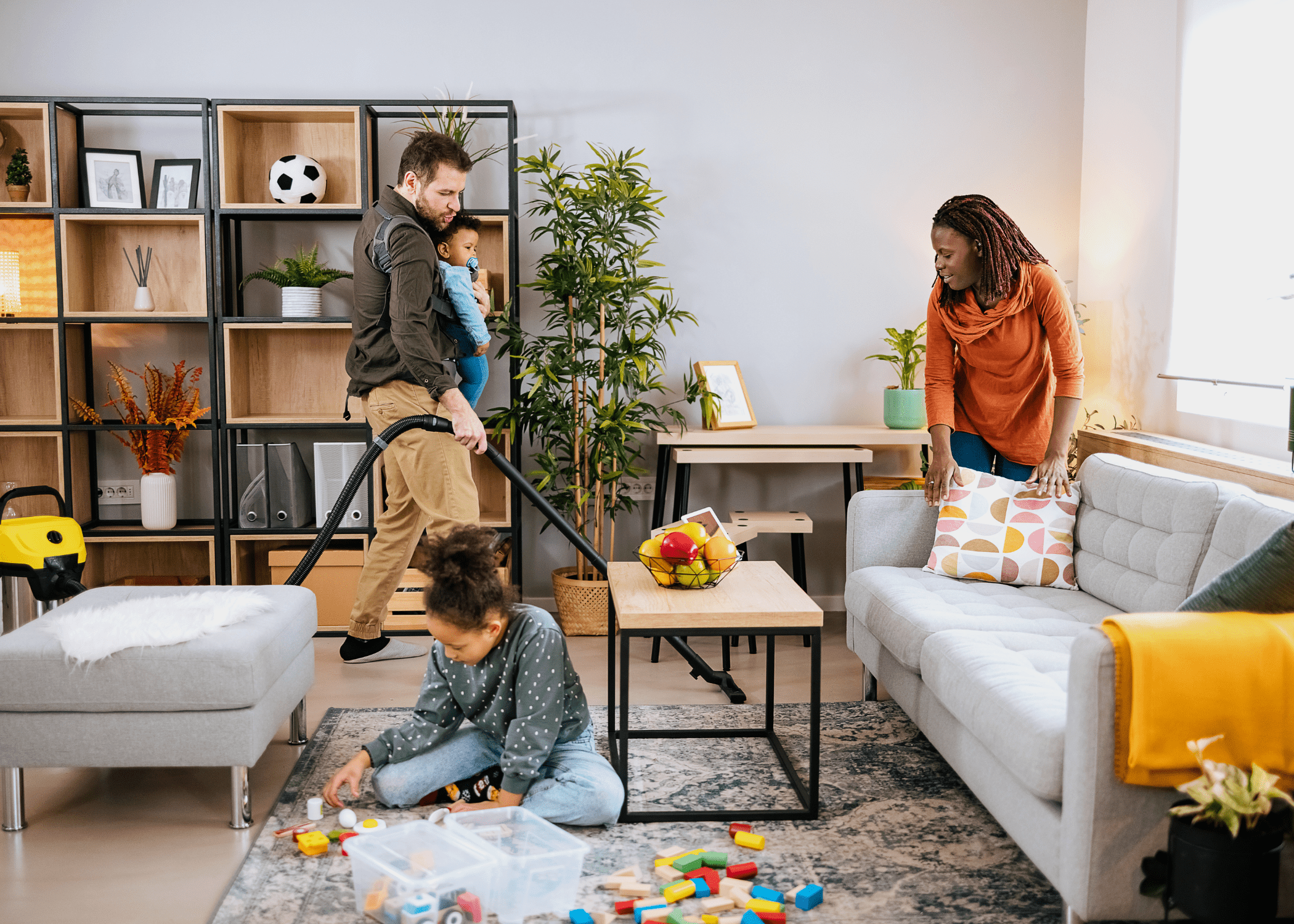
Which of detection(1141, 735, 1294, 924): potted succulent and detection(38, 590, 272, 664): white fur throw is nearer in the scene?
detection(1141, 735, 1294, 924): potted succulent

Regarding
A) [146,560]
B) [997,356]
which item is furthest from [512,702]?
[146,560]

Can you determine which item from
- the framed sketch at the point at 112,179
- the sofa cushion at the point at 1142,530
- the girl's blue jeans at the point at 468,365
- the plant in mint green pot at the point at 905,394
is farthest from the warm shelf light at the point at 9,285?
the sofa cushion at the point at 1142,530

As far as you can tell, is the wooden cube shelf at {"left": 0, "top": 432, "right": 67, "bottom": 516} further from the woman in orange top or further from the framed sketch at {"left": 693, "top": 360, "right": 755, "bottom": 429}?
the woman in orange top

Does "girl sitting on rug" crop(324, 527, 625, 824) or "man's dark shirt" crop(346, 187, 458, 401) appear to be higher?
"man's dark shirt" crop(346, 187, 458, 401)

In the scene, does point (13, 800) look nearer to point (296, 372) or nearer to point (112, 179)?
point (296, 372)

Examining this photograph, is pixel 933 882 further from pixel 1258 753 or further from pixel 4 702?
pixel 4 702

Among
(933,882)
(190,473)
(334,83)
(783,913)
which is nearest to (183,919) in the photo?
(783,913)

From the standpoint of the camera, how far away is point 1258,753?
5.36 feet

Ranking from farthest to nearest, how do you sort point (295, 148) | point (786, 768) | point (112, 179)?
point (295, 148)
point (112, 179)
point (786, 768)

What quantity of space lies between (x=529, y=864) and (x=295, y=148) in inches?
127

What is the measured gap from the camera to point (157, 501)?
155 inches

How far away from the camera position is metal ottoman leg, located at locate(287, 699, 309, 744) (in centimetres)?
274

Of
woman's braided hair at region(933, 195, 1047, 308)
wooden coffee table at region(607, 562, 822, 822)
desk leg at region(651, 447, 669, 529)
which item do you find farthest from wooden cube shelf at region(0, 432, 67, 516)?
woman's braided hair at region(933, 195, 1047, 308)

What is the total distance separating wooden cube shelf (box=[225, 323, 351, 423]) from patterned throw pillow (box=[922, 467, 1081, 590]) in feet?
7.98
